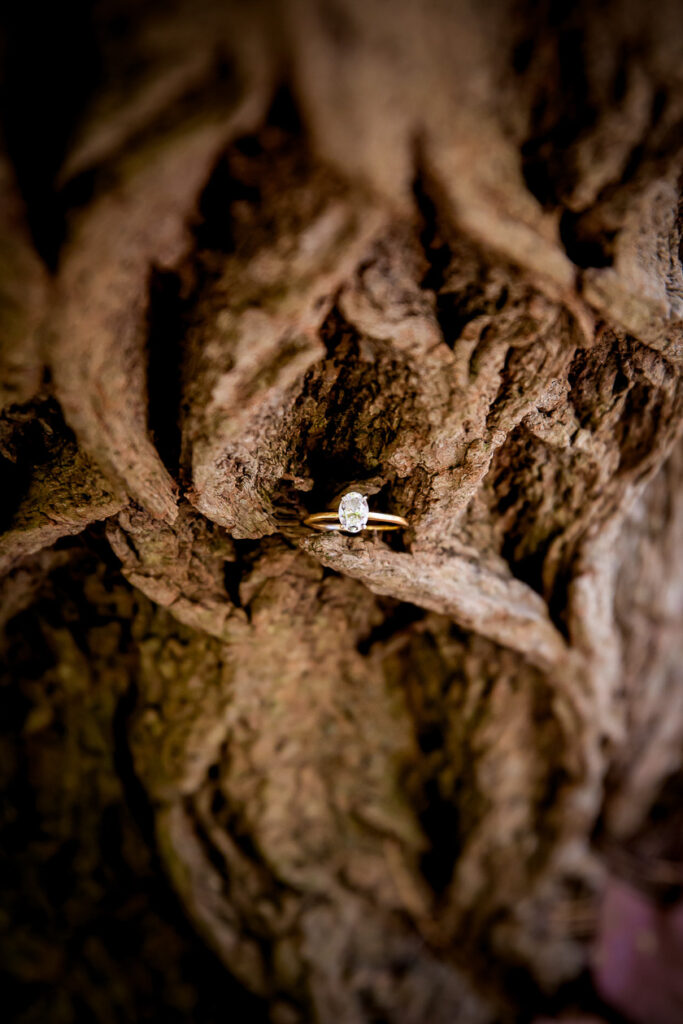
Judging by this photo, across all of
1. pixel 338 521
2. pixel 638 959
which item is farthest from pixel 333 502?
pixel 638 959

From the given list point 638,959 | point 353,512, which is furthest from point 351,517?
point 638,959

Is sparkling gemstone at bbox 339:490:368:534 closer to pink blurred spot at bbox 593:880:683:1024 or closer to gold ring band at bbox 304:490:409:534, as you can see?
gold ring band at bbox 304:490:409:534

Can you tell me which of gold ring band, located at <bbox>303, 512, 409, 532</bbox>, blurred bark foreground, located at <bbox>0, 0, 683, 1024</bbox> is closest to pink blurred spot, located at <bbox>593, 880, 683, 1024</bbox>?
blurred bark foreground, located at <bbox>0, 0, 683, 1024</bbox>

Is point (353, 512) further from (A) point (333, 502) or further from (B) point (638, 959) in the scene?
(B) point (638, 959)

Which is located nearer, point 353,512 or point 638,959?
point 353,512

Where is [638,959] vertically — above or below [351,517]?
below

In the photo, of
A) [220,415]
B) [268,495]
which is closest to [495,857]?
[268,495]

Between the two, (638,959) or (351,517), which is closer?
(351,517)
